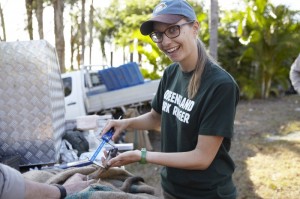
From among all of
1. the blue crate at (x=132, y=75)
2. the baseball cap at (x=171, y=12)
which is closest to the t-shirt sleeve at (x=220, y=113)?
the baseball cap at (x=171, y=12)

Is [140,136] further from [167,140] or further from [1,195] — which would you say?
[1,195]

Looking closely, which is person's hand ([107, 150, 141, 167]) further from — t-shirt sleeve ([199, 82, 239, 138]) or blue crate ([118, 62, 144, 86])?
blue crate ([118, 62, 144, 86])

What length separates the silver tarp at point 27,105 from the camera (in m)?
2.94

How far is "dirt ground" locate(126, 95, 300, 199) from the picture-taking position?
19.2 feet

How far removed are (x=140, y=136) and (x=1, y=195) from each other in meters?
7.02

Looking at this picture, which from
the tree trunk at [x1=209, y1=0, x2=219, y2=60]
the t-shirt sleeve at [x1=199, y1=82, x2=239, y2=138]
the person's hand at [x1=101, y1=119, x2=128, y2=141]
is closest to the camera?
the t-shirt sleeve at [x1=199, y1=82, x2=239, y2=138]

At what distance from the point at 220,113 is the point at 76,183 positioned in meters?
0.91

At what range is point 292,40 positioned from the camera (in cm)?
1417

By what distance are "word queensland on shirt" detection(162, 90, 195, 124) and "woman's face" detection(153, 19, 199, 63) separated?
0.23m

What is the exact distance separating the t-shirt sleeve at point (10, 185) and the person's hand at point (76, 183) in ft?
1.39

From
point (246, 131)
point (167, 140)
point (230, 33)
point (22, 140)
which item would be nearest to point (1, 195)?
point (167, 140)

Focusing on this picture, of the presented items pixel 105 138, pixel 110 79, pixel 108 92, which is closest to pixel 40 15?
pixel 110 79

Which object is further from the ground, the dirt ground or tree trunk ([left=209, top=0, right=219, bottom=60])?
tree trunk ([left=209, top=0, right=219, bottom=60])

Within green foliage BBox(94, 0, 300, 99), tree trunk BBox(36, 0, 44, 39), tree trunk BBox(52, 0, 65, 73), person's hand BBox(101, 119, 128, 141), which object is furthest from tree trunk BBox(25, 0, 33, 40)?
person's hand BBox(101, 119, 128, 141)
